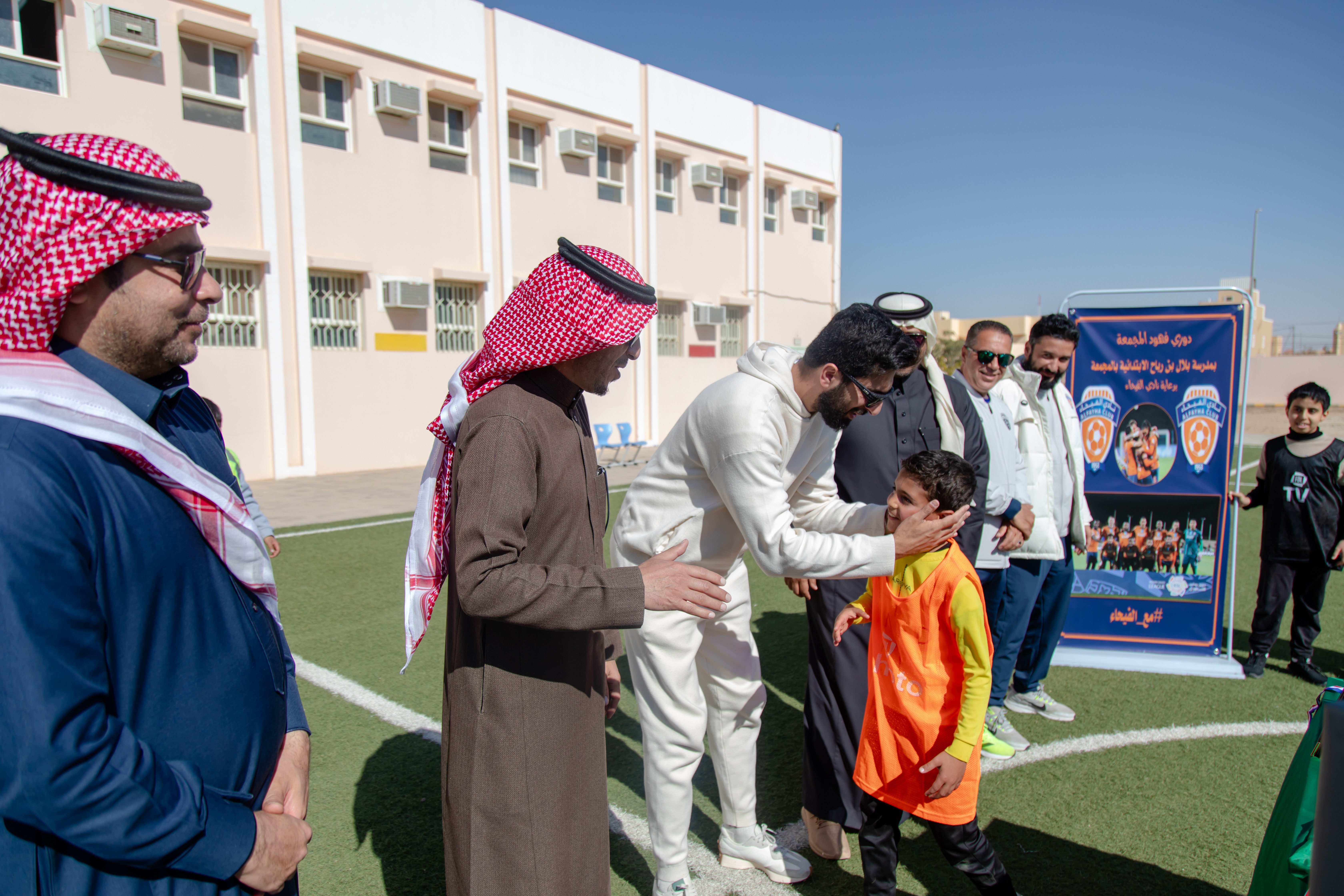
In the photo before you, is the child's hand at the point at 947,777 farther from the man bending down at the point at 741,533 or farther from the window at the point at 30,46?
the window at the point at 30,46

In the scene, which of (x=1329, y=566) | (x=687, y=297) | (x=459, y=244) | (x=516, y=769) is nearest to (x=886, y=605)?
(x=516, y=769)

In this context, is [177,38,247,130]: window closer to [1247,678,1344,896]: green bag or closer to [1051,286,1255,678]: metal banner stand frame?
[1051,286,1255,678]: metal banner stand frame

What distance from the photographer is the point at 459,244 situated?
49.4ft

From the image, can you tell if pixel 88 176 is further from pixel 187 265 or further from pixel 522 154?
pixel 522 154

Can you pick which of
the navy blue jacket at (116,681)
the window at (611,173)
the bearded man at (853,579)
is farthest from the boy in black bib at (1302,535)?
the window at (611,173)

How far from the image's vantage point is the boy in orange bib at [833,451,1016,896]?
2434 millimetres

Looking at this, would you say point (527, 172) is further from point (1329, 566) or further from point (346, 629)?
point (1329, 566)

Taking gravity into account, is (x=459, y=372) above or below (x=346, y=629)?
above

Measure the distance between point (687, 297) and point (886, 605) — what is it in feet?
57.8

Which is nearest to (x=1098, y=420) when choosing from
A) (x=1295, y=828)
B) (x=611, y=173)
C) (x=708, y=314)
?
(x=1295, y=828)

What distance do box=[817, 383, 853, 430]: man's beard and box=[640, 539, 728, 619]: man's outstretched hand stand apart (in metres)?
0.99

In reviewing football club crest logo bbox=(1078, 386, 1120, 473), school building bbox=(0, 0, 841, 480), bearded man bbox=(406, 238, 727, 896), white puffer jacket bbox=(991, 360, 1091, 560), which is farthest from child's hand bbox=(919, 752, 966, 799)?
school building bbox=(0, 0, 841, 480)

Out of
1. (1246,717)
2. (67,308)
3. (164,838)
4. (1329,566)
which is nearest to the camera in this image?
(164,838)

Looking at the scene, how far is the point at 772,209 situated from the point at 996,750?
67.1ft
